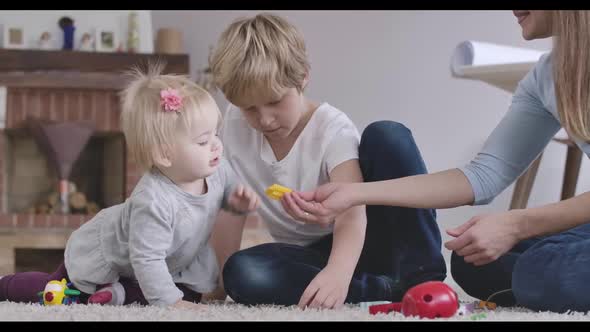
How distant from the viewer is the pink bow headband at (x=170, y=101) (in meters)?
1.39

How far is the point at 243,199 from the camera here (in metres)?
1.43

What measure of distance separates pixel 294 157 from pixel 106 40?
7.60 feet

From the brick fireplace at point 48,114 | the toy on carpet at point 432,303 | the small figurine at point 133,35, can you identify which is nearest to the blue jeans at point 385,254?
the toy on carpet at point 432,303

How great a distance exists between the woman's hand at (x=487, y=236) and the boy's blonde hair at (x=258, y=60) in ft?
1.25

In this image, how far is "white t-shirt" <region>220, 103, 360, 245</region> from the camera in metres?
1.49

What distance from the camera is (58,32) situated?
3.61m

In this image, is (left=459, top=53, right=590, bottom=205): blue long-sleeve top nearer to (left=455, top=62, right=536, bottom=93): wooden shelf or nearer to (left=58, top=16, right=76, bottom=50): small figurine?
(left=455, top=62, right=536, bottom=93): wooden shelf

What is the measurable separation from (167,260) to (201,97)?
0.29 metres

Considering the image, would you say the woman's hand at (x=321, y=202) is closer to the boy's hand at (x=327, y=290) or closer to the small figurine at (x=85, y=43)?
the boy's hand at (x=327, y=290)

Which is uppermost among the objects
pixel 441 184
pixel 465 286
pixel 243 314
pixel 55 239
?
pixel 441 184

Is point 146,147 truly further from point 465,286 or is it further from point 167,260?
point 465,286

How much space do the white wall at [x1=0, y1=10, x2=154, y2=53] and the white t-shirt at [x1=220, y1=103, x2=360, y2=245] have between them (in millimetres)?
2176

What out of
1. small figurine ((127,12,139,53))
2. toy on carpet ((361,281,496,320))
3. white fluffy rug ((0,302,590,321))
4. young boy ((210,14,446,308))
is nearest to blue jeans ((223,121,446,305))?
young boy ((210,14,446,308))

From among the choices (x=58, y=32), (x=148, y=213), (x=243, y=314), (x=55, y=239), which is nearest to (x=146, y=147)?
(x=148, y=213)
